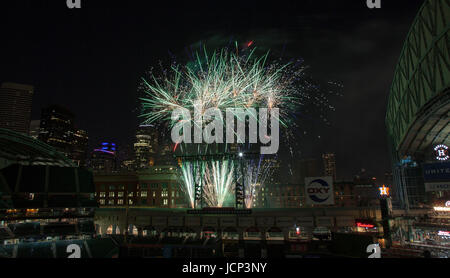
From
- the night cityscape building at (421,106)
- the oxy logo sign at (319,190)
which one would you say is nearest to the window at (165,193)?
the oxy logo sign at (319,190)

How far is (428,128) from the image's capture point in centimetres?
3922

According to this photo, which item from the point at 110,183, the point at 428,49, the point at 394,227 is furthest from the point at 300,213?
→ the point at 110,183

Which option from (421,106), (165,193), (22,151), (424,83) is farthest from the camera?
(165,193)

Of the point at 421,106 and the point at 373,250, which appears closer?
the point at 373,250

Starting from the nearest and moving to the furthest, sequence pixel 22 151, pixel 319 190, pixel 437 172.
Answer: pixel 437 172 < pixel 319 190 < pixel 22 151

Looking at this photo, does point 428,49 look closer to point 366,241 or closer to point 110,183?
point 366,241

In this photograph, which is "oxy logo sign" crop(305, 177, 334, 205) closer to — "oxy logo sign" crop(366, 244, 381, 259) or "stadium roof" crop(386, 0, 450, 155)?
"oxy logo sign" crop(366, 244, 381, 259)

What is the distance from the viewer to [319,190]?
3384 cm

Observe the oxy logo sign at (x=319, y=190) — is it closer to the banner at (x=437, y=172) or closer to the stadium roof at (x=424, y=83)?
the banner at (x=437, y=172)

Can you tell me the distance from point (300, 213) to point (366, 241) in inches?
620

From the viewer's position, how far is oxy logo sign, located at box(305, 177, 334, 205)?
33.4 meters

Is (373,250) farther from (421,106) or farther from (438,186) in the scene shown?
(421,106)

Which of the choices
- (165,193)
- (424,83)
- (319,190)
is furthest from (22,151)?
(424,83)
